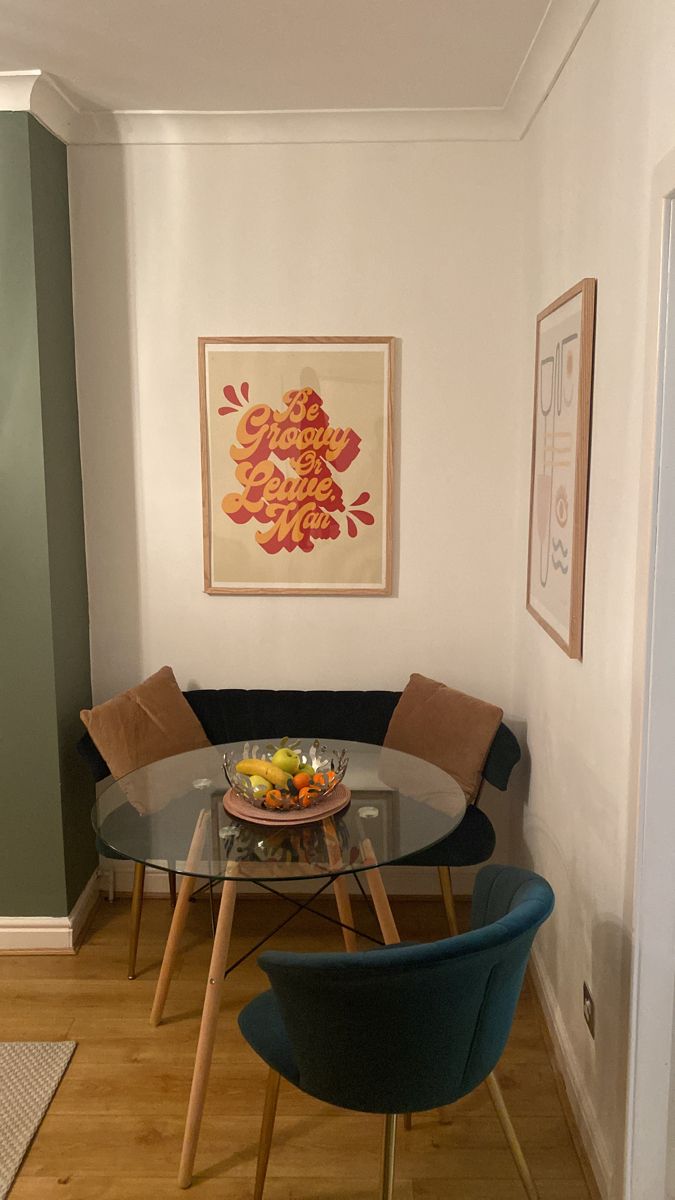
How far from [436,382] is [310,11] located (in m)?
1.27

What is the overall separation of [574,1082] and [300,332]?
249 centimetres

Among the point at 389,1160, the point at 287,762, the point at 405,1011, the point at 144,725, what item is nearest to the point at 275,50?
the point at 287,762

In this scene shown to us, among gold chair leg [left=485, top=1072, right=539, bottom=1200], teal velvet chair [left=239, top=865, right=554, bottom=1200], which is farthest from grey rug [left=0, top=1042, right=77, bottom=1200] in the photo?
gold chair leg [left=485, top=1072, right=539, bottom=1200]

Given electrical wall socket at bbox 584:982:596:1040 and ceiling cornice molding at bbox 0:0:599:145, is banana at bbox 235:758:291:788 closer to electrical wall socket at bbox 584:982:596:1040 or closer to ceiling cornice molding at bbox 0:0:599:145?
electrical wall socket at bbox 584:982:596:1040

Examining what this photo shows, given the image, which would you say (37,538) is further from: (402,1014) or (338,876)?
(402,1014)

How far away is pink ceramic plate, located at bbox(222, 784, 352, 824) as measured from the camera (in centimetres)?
230

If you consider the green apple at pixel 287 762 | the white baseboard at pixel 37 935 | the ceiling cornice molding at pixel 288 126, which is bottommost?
the white baseboard at pixel 37 935

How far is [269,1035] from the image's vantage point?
1955mm

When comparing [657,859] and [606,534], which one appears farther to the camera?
[606,534]

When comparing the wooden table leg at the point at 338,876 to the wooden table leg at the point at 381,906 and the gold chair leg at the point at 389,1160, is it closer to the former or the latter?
the wooden table leg at the point at 381,906

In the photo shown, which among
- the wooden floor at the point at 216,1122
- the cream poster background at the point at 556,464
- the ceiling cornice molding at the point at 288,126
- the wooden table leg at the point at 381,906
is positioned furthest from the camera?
the ceiling cornice molding at the point at 288,126

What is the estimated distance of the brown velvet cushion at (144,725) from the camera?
308 cm

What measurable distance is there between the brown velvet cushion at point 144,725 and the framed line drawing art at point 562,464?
1.25 m

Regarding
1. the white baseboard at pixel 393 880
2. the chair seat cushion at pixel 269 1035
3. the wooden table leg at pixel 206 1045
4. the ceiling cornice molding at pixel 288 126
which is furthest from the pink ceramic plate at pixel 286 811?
the ceiling cornice molding at pixel 288 126
